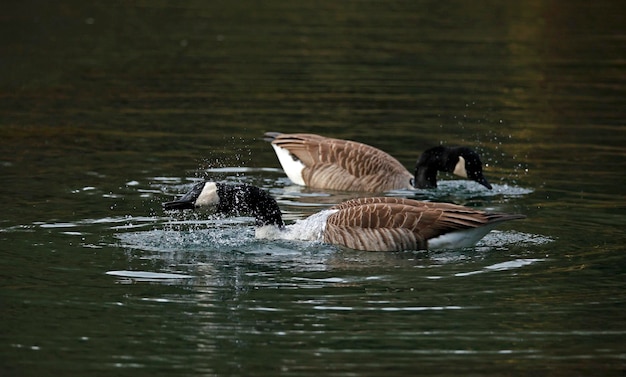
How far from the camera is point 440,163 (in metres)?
17.6

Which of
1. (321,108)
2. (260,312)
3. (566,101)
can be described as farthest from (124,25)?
(260,312)

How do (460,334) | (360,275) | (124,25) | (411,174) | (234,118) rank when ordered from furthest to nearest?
(124,25)
(234,118)
(411,174)
(360,275)
(460,334)

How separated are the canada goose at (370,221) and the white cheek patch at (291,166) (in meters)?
4.21

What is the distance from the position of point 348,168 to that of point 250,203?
439 cm

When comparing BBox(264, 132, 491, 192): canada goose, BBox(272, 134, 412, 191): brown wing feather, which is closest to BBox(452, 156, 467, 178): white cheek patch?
BBox(264, 132, 491, 192): canada goose

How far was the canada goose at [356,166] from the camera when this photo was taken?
17.6m

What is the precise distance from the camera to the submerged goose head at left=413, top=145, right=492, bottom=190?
1750cm

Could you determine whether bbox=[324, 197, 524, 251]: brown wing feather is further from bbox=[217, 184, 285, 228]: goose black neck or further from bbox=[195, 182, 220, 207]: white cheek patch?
bbox=[195, 182, 220, 207]: white cheek patch

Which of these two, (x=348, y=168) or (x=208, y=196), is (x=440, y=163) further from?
(x=208, y=196)

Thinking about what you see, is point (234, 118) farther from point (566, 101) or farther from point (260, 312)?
point (260, 312)

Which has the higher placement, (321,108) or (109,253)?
(321,108)

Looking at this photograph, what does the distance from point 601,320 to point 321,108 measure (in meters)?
12.5

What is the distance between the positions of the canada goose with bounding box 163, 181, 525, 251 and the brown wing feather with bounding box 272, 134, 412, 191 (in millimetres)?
4129

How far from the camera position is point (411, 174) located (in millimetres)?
18609
